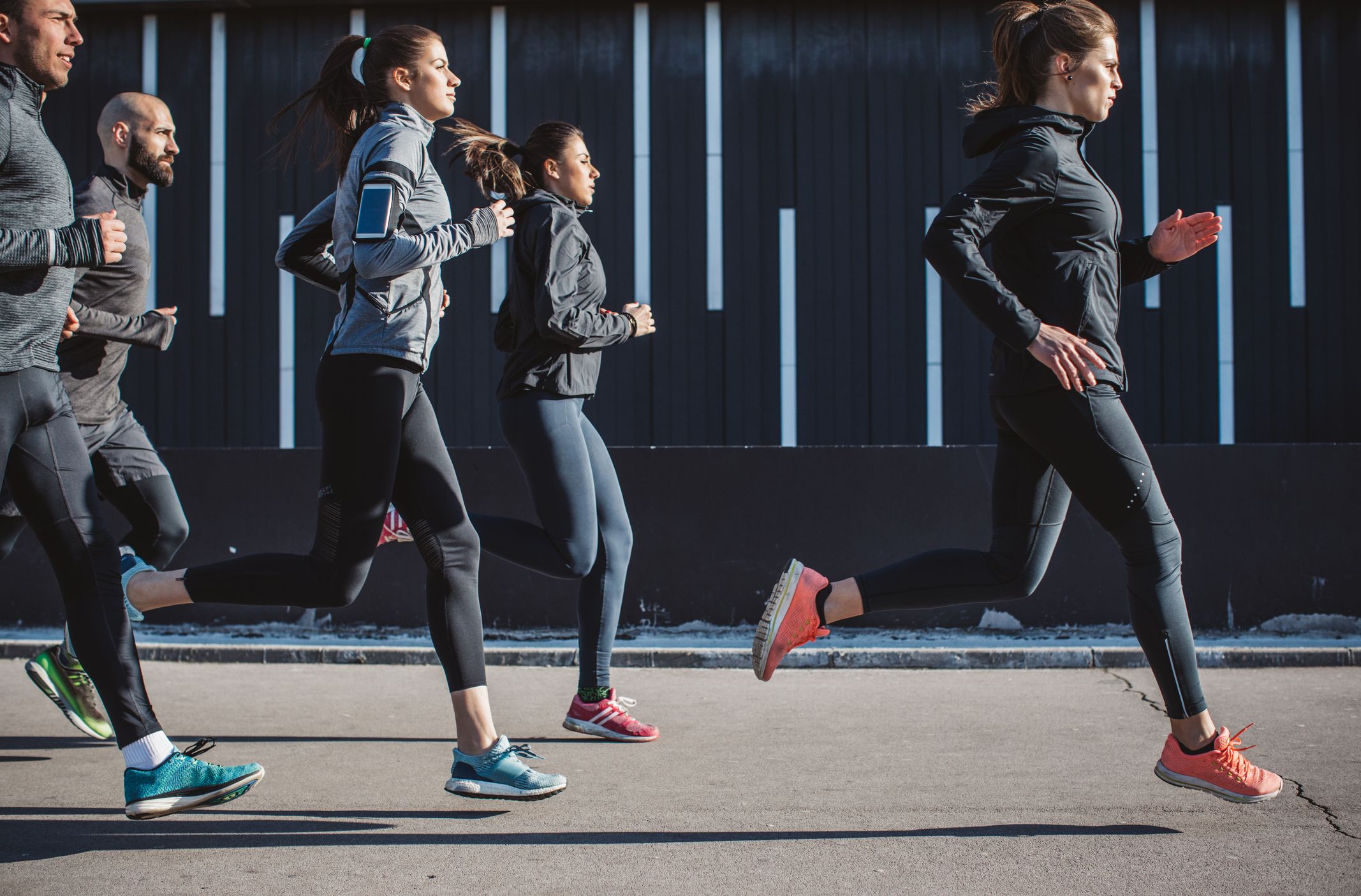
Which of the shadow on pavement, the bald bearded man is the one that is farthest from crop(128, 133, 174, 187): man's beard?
the shadow on pavement

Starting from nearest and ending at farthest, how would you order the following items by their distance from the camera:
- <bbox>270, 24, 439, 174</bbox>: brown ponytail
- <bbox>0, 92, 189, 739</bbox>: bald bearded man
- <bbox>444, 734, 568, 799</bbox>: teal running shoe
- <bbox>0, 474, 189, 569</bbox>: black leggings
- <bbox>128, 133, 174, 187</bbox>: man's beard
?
<bbox>444, 734, 568, 799</bbox>: teal running shoe → <bbox>270, 24, 439, 174</bbox>: brown ponytail → <bbox>0, 92, 189, 739</bbox>: bald bearded man → <bbox>128, 133, 174, 187</bbox>: man's beard → <bbox>0, 474, 189, 569</bbox>: black leggings

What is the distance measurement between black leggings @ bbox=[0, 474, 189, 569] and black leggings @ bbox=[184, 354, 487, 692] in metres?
1.22

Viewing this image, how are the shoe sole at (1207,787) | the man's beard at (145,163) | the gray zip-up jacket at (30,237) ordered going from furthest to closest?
the man's beard at (145,163), the shoe sole at (1207,787), the gray zip-up jacket at (30,237)

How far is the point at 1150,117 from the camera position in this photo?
989cm

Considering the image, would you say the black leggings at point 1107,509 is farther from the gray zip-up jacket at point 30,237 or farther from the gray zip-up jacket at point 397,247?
the gray zip-up jacket at point 30,237

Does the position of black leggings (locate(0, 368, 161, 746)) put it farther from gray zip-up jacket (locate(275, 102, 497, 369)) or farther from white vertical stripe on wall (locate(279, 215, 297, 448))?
white vertical stripe on wall (locate(279, 215, 297, 448))

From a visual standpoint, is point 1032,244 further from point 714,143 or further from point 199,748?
point 714,143

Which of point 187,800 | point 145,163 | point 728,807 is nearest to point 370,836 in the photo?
point 187,800

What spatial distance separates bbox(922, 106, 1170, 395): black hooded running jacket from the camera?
Answer: 3.08 metres

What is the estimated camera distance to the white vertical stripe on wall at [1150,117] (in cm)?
988

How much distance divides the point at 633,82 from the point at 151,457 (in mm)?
6468

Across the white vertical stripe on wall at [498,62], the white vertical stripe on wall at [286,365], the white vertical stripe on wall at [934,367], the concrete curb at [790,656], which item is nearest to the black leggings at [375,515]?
the concrete curb at [790,656]

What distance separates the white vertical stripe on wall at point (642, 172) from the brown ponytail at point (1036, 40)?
22.0 feet

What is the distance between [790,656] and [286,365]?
5.76 m
